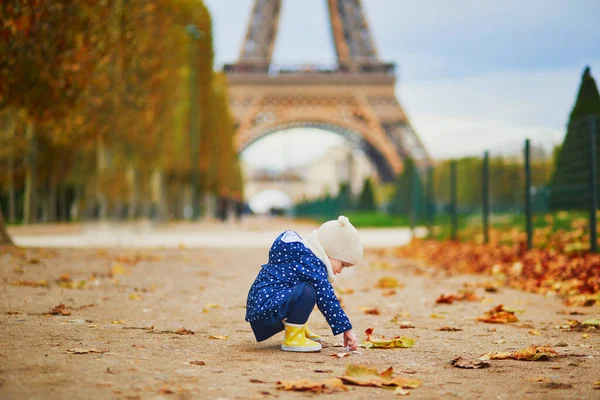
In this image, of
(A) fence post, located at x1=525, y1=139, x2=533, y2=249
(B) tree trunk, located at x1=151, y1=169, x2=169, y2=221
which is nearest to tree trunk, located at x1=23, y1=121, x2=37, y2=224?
(B) tree trunk, located at x1=151, y1=169, x2=169, y2=221

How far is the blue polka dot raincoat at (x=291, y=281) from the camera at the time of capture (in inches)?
159

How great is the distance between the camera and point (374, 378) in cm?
334

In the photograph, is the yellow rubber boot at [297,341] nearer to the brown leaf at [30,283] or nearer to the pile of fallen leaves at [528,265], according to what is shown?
the pile of fallen leaves at [528,265]

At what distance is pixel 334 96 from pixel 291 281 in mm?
51442

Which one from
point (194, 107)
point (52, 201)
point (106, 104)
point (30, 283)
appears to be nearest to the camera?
point (30, 283)

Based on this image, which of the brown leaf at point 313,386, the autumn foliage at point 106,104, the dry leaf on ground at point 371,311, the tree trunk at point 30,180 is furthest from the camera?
the tree trunk at point 30,180

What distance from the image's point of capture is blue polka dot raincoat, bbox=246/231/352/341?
4043 millimetres

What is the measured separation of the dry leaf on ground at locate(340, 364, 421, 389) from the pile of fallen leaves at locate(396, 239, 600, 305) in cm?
351

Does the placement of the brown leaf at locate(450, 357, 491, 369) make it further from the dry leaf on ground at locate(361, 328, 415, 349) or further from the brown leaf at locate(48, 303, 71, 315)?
the brown leaf at locate(48, 303, 71, 315)

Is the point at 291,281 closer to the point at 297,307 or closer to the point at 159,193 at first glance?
the point at 297,307

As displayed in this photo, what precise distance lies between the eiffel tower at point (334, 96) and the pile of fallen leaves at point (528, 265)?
3795 cm

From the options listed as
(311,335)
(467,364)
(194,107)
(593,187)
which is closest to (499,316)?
(311,335)

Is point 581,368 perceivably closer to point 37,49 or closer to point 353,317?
point 353,317

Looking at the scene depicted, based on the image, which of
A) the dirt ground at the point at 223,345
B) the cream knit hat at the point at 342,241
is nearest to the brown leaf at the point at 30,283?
the dirt ground at the point at 223,345
